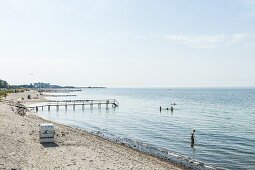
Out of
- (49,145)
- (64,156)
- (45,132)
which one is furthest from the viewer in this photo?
(45,132)

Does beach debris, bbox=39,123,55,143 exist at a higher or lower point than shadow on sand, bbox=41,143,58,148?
higher

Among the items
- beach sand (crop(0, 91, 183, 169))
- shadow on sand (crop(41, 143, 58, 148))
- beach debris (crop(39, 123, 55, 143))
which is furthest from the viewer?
beach debris (crop(39, 123, 55, 143))

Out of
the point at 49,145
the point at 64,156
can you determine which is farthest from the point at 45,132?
the point at 64,156

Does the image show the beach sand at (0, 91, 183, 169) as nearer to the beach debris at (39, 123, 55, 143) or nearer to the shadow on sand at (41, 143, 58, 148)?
the shadow on sand at (41, 143, 58, 148)

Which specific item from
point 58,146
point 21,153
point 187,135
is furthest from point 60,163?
point 187,135

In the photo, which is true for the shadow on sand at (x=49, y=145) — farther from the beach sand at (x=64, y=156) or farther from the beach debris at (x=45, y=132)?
the beach debris at (x=45, y=132)

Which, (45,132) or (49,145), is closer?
(49,145)

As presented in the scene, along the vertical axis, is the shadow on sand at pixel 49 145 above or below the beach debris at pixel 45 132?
below

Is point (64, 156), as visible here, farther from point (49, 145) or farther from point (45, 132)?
point (45, 132)

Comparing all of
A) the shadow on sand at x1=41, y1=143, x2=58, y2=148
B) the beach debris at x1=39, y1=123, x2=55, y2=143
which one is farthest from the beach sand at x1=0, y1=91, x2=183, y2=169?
the beach debris at x1=39, y1=123, x2=55, y2=143

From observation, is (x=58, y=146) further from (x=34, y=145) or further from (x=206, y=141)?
(x=206, y=141)

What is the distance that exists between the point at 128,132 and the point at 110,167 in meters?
16.2

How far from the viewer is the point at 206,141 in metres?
26.1

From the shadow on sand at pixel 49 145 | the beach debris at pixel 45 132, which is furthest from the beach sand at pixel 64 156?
the beach debris at pixel 45 132
